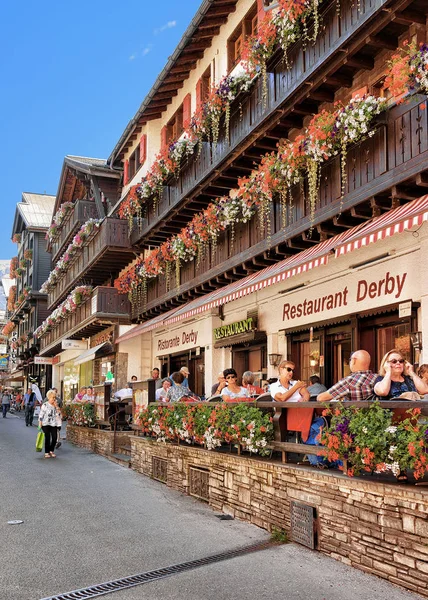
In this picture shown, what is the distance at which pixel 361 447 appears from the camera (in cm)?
639

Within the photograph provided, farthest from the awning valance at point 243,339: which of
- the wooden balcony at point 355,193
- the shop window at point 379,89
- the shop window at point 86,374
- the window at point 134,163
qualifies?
the shop window at point 86,374

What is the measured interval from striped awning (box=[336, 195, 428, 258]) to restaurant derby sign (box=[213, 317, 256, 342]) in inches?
317

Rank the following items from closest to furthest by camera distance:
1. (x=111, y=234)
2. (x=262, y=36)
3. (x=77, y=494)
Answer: (x=77, y=494) → (x=262, y=36) → (x=111, y=234)

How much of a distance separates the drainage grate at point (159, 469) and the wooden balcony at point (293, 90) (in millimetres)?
7511

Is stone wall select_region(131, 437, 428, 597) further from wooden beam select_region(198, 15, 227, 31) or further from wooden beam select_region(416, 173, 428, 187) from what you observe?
wooden beam select_region(198, 15, 227, 31)

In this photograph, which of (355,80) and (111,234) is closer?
(355,80)

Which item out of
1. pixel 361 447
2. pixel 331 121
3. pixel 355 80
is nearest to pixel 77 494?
pixel 361 447

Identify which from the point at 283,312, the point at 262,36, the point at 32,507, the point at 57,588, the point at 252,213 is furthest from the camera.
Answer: the point at 283,312

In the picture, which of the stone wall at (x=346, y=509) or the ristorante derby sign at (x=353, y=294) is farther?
the ristorante derby sign at (x=353, y=294)

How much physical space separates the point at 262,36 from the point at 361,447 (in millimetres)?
10495

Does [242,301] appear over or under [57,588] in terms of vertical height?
over

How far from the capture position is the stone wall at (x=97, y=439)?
18359mm

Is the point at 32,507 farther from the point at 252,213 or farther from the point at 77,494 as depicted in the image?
the point at 252,213

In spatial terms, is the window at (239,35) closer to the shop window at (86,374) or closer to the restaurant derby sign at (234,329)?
the restaurant derby sign at (234,329)
